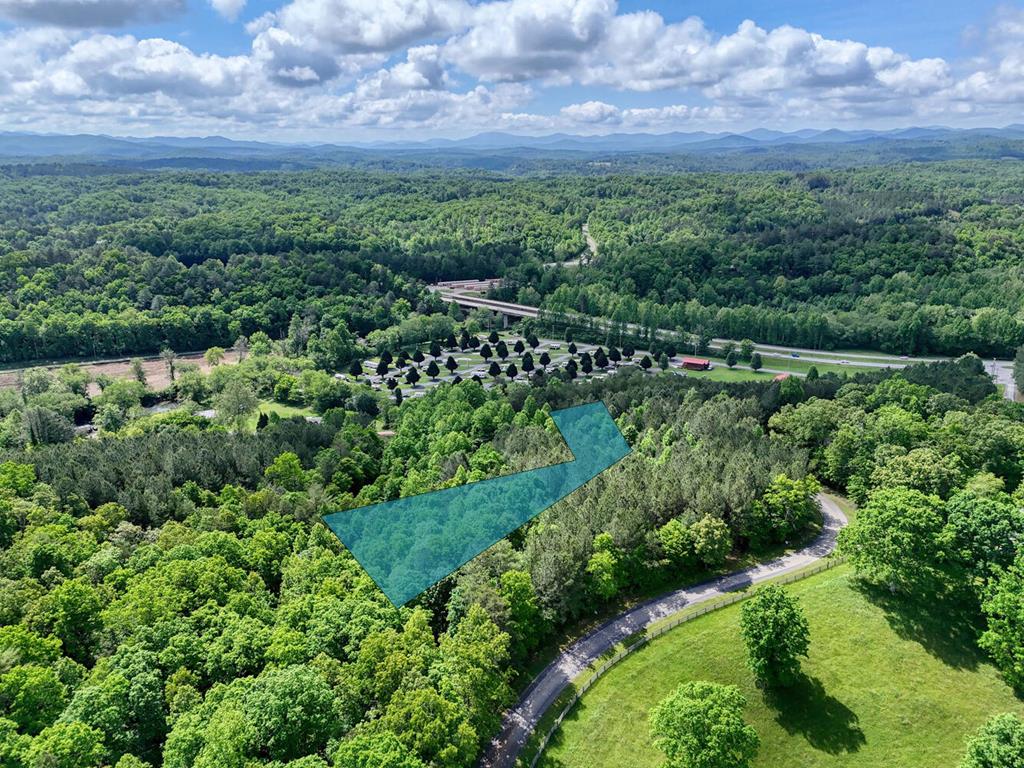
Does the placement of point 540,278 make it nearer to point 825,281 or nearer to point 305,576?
point 825,281

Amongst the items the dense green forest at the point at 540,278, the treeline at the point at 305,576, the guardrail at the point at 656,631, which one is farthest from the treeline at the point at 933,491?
the dense green forest at the point at 540,278

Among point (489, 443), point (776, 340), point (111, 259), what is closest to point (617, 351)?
point (776, 340)

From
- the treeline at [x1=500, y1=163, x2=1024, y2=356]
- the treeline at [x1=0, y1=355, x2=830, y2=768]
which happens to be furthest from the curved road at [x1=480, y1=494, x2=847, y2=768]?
the treeline at [x1=500, y1=163, x2=1024, y2=356]

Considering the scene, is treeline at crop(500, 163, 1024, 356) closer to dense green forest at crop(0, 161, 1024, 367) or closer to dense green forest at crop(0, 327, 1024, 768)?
dense green forest at crop(0, 161, 1024, 367)

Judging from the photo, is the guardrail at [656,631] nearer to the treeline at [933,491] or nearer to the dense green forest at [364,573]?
the dense green forest at [364,573]

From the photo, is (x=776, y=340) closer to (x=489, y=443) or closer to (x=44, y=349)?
(x=489, y=443)
